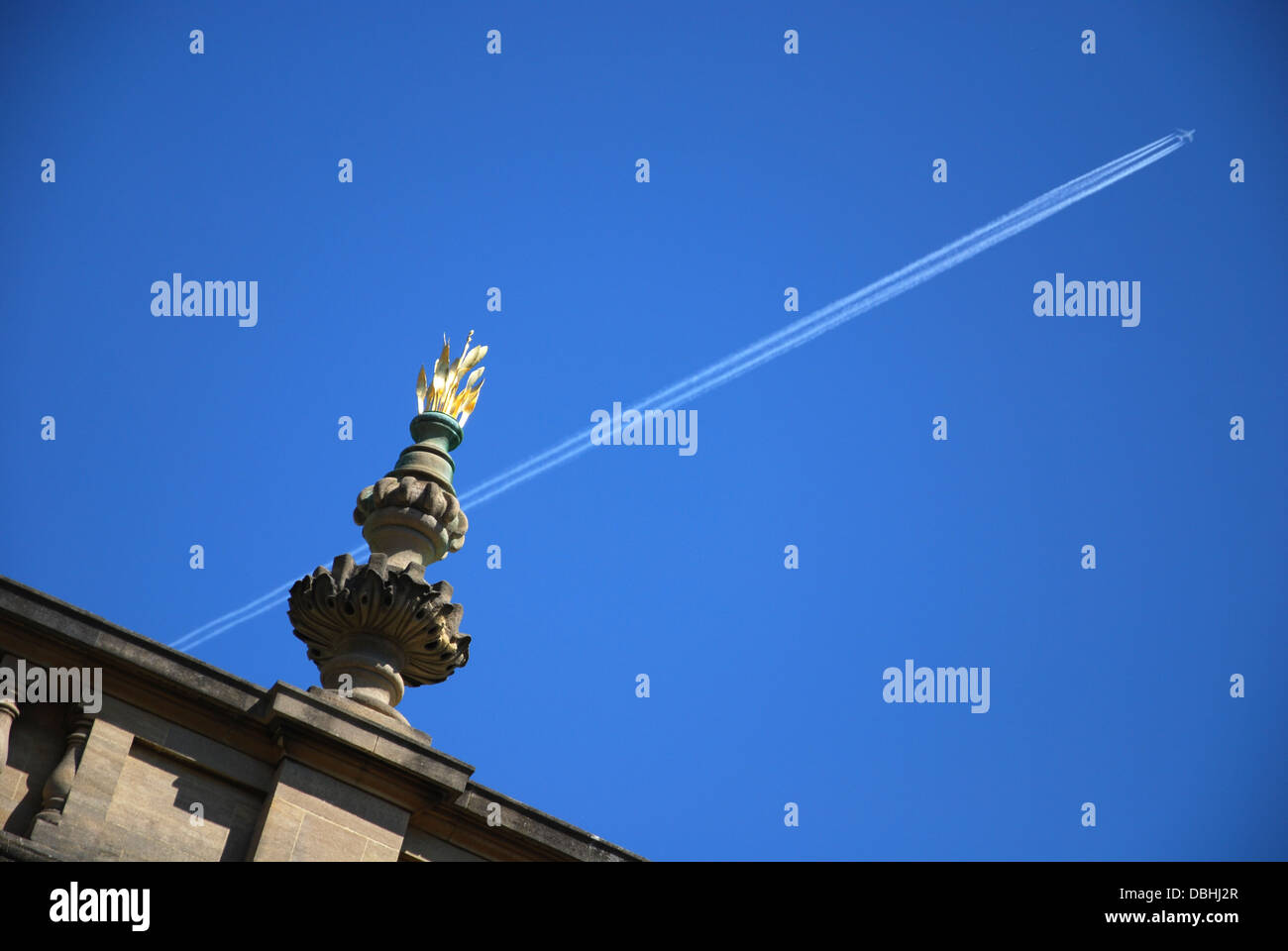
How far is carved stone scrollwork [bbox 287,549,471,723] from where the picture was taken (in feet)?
59.0

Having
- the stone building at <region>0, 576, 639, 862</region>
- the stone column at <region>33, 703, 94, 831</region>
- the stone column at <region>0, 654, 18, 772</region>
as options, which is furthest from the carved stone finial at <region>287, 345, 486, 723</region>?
the stone column at <region>0, 654, 18, 772</region>

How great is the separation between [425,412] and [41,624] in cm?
598

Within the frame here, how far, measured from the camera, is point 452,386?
21.2 m

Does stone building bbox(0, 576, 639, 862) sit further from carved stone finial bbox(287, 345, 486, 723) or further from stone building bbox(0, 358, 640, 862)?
carved stone finial bbox(287, 345, 486, 723)

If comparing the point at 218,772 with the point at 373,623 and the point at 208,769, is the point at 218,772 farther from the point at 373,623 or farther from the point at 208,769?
the point at 373,623

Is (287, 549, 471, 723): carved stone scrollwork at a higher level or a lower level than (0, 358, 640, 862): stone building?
higher

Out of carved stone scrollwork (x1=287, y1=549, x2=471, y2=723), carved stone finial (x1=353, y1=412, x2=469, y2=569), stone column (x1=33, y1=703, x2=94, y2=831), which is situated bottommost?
stone column (x1=33, y1=703, x2=94, y2=831)

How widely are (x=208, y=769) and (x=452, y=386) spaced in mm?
6370

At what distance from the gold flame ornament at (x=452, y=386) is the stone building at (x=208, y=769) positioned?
4237 mm

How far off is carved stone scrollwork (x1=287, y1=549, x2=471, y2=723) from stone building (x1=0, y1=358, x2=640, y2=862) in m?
0.14

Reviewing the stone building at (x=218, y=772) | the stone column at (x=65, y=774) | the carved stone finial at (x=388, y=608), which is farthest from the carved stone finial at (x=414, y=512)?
the stone column at (x=65, y=774)

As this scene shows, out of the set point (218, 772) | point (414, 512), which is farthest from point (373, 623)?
point (218, 772)

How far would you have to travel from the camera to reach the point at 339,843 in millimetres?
16266
